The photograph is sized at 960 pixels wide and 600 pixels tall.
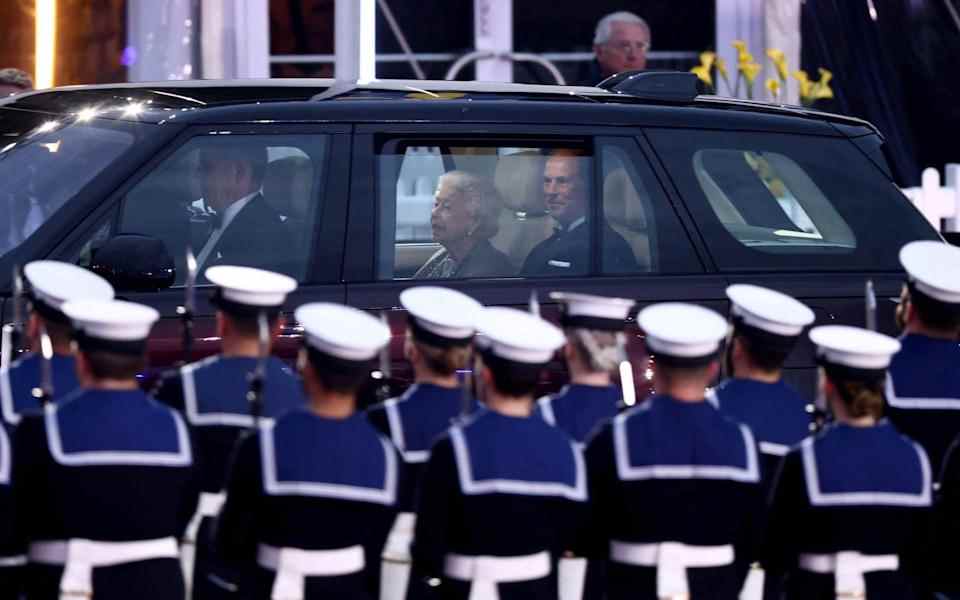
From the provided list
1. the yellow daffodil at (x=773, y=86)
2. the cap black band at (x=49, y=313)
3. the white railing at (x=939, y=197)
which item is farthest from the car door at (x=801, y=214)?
the white railing at (x=939, y=197)

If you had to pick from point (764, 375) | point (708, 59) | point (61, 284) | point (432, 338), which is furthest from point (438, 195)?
point (708, 59)

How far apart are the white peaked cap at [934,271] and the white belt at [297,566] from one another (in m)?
1.92

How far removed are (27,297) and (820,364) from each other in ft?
6.68

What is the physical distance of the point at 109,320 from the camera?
4738 mm

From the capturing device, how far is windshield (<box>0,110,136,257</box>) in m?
5.97

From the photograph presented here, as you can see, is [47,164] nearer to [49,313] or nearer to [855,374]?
[49,313]

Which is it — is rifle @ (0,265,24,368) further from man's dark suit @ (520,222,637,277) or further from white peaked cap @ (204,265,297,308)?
man's dark suit @ (520,222,637,277)

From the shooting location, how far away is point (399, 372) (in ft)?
19.4

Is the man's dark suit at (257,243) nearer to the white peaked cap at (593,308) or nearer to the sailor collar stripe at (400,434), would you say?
the sailor collar stripe at (400,434)

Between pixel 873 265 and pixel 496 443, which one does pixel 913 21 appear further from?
pixel 496 443

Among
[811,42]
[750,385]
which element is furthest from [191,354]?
[811,42]

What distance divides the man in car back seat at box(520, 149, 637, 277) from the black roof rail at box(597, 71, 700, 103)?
52cm

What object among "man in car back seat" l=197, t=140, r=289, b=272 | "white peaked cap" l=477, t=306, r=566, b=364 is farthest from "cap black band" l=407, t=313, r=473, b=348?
"man in car back seat" l=197, t=140, r=289, b=272

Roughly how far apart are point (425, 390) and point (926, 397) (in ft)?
4.74
